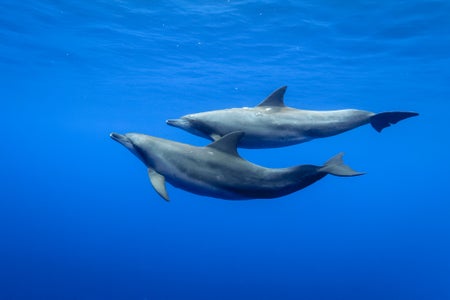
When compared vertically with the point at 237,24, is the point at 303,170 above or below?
below

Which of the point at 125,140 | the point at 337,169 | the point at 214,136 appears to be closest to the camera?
the point at 337,169

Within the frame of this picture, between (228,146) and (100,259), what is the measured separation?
64.9ft

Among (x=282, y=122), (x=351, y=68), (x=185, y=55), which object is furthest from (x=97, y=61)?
(x=282, y=122)

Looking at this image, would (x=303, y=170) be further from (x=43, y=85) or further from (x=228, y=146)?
(x=43, y=85)

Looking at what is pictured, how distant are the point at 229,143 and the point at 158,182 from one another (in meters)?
1.20

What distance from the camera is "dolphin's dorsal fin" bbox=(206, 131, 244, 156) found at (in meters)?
5.57

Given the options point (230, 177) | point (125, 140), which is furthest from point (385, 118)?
point (125, 140)

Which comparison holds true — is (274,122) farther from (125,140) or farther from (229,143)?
(125,140)

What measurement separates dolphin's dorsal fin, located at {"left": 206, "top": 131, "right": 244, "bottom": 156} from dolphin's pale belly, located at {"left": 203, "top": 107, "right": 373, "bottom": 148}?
0.53m

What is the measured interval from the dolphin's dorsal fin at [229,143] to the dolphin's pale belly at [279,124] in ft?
1.75

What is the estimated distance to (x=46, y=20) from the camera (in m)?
19.3

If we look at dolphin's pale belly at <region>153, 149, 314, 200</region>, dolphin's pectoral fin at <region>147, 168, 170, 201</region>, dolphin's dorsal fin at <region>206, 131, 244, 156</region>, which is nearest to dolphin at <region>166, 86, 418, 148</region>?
dolphin's dorsal fin at <region>206, 131, 244, 156</region>

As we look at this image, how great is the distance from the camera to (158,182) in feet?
18.8

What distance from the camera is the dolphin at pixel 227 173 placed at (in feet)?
18.3
